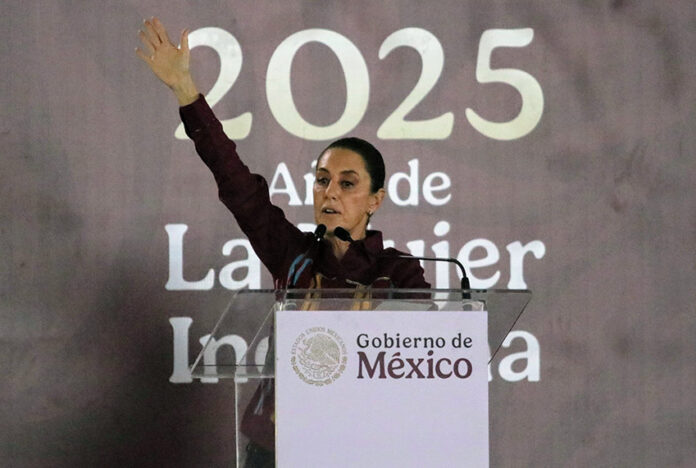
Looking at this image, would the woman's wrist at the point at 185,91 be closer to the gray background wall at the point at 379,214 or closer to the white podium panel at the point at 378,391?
the white podium panel at the point at 378,391

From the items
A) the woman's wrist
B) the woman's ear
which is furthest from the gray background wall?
the woman's wrist

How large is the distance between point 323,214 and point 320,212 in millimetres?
10

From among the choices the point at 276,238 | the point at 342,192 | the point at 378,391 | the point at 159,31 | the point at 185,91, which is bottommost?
the point at 378,391

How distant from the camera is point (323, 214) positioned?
2350mm

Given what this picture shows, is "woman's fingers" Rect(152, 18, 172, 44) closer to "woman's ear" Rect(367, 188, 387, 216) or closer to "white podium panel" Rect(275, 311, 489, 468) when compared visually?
"woman's ear" Rect(367, 188, 387, 216)

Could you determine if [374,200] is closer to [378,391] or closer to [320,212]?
[320,212]

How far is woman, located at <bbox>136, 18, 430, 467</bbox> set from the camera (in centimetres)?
221

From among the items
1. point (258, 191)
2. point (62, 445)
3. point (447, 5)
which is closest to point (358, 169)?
point (258, 191)

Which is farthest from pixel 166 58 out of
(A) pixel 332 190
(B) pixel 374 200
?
(B) pixel 374 200

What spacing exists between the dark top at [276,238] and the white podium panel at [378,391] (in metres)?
0.55

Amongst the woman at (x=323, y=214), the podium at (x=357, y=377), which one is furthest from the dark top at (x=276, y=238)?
the podium at (x=357, y=377)

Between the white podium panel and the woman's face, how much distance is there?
75 cm

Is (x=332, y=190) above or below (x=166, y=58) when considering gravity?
below

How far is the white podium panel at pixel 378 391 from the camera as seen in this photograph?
159 centimetres
